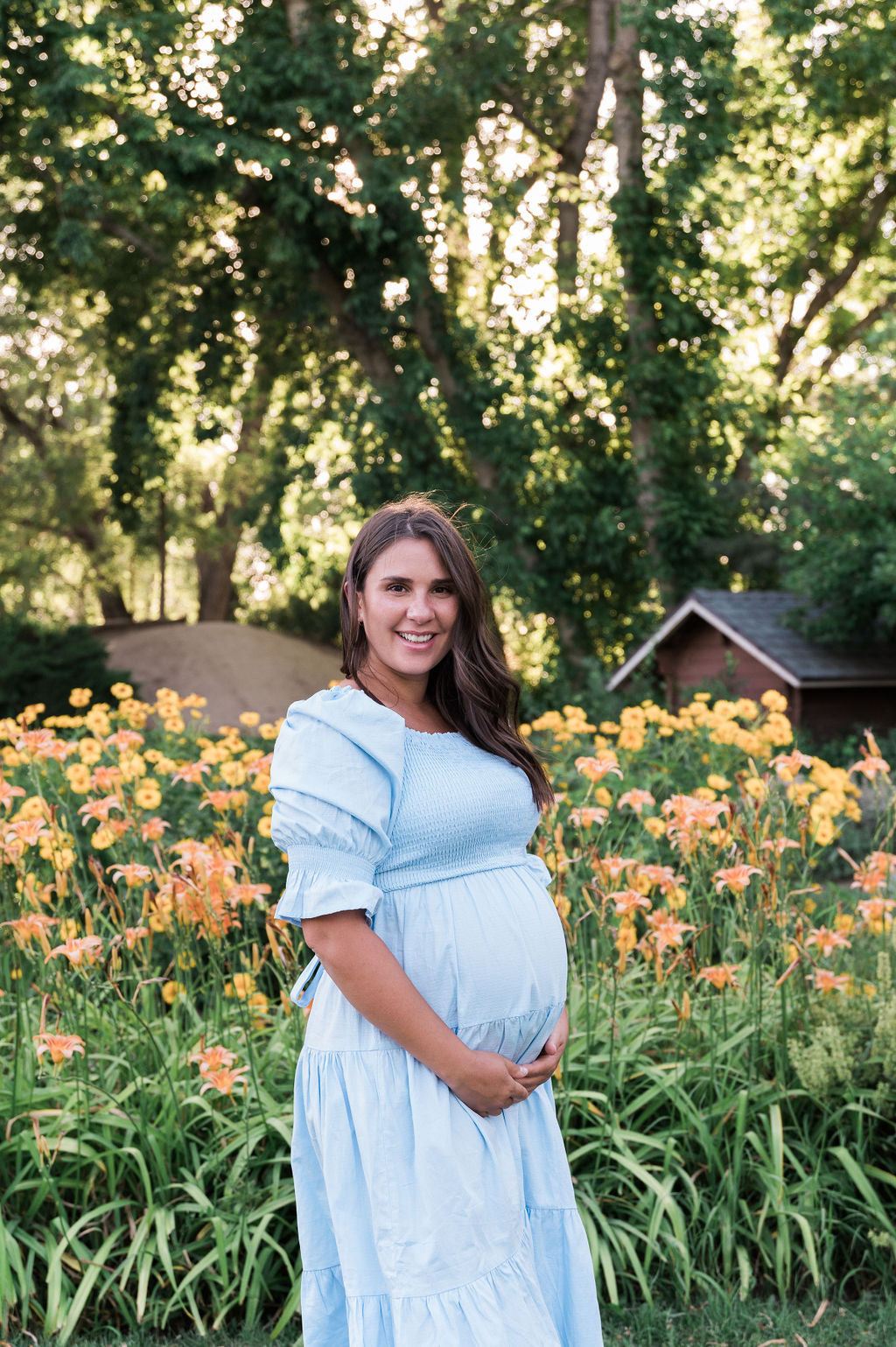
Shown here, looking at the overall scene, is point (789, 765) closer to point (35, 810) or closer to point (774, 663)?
point (35, 810)

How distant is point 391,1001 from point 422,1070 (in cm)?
16

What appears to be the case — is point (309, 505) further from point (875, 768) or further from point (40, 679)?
point (875, 768)

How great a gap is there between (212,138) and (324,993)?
14248 mm

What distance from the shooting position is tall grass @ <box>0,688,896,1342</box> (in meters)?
3.29

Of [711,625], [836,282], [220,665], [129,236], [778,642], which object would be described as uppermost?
[836,282]

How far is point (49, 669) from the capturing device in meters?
16.8

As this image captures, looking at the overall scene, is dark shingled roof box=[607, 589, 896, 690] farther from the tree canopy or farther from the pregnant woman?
the pregnant woman

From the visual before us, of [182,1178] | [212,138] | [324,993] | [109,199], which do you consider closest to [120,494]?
[109,199]

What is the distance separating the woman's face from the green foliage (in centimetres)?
1450

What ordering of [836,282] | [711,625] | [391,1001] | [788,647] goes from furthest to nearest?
[836,282] < [711,625] < [788,647] < [391,1001]

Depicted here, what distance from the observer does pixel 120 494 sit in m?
18.9

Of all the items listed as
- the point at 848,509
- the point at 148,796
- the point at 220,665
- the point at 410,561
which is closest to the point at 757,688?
the point at 848,509

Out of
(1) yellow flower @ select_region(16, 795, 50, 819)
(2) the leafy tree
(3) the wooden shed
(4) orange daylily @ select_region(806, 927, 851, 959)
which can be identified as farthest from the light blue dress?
(3) the wooden shed

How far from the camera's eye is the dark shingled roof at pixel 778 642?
44.5ft
